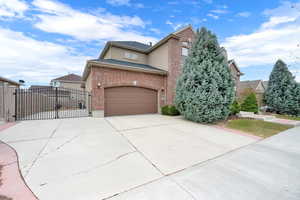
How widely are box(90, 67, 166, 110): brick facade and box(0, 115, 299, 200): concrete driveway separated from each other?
14.7 feet

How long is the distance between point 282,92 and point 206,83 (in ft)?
36.9

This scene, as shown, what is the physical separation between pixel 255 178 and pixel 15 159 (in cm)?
541

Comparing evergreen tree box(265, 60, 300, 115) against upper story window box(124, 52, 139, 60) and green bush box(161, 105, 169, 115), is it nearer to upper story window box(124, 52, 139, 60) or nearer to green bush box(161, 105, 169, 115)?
green bush box(161, 105, 169, 115)

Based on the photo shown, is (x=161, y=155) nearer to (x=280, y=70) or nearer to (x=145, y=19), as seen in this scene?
(x=145, y=19)

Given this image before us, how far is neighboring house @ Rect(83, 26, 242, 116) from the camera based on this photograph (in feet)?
29.1

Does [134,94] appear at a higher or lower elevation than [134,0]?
lower

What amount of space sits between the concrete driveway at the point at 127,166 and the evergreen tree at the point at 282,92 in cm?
1188

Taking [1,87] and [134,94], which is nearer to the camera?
[1,87]

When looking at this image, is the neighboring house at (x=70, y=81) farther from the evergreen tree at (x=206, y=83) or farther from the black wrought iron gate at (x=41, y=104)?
the evergreen tree at (x=206, y=83)

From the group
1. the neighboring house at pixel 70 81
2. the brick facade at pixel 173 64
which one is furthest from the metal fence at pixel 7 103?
the neighboring house at pixel 70 81

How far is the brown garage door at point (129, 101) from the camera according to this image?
9.34 m

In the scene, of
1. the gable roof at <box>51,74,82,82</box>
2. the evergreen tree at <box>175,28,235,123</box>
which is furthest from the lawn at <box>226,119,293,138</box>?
the gable roof at <box>51,74,82,82</box>

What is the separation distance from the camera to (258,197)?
195 centimetres

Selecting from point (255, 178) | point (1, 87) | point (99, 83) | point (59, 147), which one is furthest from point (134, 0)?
point (255, 178)
